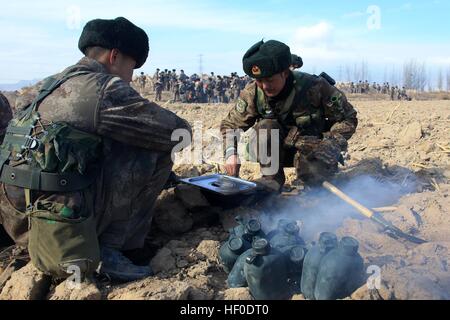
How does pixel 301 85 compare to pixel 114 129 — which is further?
pixel 301 85

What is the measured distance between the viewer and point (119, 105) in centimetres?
281

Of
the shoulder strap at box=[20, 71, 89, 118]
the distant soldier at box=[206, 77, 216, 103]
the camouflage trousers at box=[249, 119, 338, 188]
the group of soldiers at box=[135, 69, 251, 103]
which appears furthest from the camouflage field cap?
the distant soldier at box=[206, 77, 216, 103]

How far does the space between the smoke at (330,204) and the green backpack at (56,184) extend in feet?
4.43

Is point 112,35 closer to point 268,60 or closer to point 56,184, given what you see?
point 56,184

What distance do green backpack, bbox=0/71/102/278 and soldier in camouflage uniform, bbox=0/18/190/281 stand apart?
39 millimetres

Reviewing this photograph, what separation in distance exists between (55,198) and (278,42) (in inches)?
89.6

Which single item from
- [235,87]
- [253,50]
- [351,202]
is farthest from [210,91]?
[351,202]

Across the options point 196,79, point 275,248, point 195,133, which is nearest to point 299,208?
point 275,248

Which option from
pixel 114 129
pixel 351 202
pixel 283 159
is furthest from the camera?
pixel 283 159

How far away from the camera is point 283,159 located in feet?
15.2

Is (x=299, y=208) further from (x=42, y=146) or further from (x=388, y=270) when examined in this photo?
(x=42, y=146)

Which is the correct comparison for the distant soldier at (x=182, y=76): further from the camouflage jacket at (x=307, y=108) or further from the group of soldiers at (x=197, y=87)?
the camouflage jacket at (x=307, y=108)

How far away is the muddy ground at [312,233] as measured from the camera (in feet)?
8.11

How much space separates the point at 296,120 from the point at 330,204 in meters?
1.00
